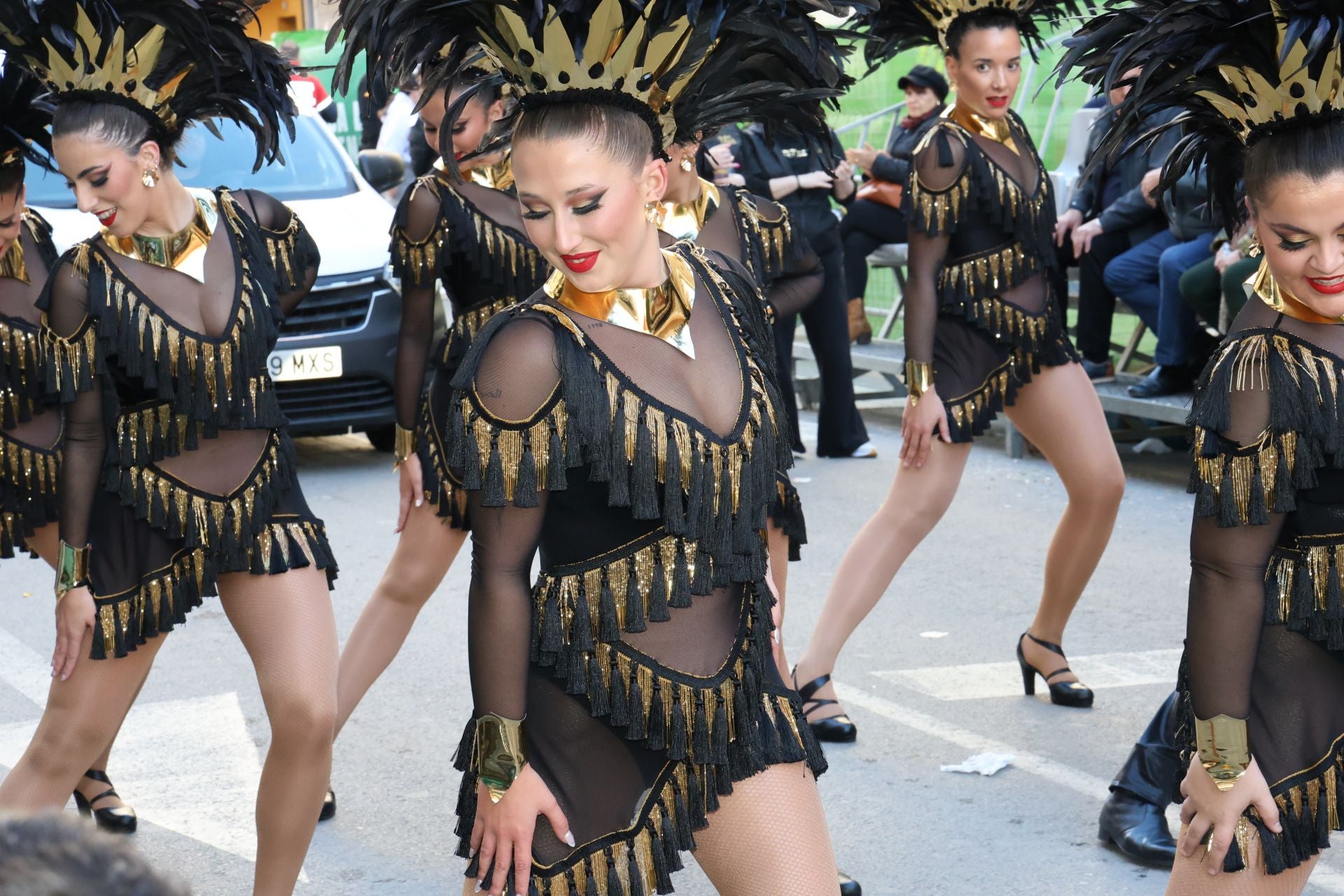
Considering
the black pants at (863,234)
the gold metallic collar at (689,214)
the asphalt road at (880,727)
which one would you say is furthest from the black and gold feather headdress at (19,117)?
the black pants at (863,234)

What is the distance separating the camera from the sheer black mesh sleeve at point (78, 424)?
367 centimetres

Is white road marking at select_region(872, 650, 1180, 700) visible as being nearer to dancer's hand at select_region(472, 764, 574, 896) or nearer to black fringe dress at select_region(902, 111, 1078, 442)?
black fringe dress at select_region(902, 111, 1078, 442)

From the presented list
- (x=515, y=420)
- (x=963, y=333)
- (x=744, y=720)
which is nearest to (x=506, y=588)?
(x=515, y=420)

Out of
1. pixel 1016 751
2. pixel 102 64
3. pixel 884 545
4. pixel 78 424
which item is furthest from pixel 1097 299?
pixel 78 424

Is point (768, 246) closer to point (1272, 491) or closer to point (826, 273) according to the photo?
point (1272, 491)

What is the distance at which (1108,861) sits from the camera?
4.26 meters

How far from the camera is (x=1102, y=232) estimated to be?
9.10m

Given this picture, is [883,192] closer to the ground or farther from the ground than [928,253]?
closer to the ground

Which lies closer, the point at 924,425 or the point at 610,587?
the point at 610,587

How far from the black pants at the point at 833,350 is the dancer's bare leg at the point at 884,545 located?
12.9ft

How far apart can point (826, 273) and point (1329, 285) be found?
6.57 metres

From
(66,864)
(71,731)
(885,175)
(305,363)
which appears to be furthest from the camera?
(885,175)

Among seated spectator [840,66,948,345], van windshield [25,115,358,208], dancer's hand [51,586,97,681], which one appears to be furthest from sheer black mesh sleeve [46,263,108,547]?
seated spectator [840,66,948,345]

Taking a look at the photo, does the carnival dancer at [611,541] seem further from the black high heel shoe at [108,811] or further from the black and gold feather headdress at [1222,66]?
the black high heel shoe at [108,811]
